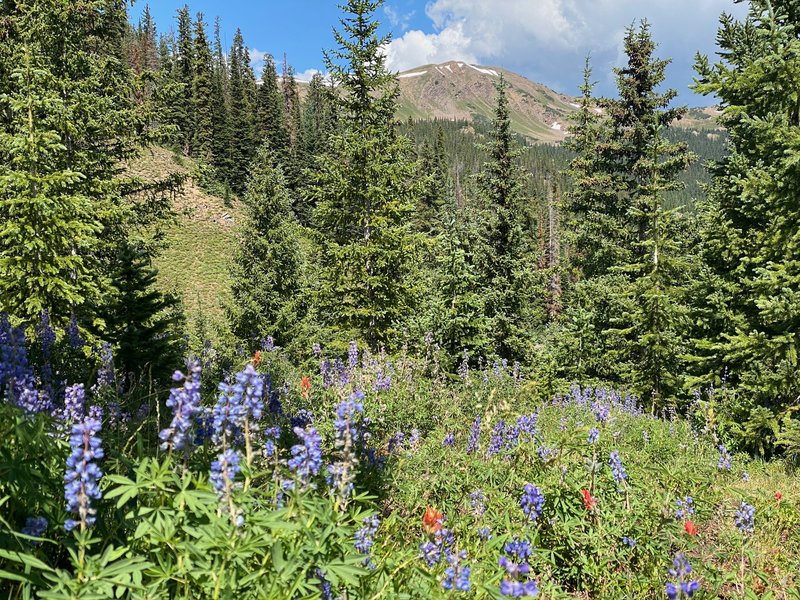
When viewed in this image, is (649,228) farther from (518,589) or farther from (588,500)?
(518,589)

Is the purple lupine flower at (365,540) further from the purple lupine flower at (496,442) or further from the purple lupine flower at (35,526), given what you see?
the purple lupine flower at (496,442)

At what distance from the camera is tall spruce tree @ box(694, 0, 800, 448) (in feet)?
25.8

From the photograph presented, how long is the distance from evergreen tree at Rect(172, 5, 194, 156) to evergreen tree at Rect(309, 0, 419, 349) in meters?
46.2

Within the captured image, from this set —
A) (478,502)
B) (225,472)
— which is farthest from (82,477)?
(478,502)

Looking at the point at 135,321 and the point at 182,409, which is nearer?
the point at 182,409

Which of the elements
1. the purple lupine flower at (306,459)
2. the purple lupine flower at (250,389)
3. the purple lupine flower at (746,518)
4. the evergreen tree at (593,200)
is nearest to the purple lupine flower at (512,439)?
the purple lupine flower at (746,518)

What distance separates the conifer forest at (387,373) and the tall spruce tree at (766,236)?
0.19 ft

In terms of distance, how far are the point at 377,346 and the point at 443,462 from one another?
9227 millimetres

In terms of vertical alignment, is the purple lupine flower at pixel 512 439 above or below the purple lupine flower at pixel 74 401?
below

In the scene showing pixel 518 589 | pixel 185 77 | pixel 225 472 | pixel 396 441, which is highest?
pixel 185 77

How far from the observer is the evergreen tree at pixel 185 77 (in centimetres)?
5700

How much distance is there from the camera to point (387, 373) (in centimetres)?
820

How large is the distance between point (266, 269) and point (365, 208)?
8984mm

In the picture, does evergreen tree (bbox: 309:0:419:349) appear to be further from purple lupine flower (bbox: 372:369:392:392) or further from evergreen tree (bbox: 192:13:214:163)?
evergreen tree (bbox: 192:13:214:163)
